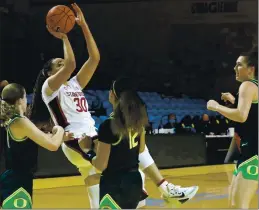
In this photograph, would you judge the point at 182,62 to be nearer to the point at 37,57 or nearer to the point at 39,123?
the point at 37,57

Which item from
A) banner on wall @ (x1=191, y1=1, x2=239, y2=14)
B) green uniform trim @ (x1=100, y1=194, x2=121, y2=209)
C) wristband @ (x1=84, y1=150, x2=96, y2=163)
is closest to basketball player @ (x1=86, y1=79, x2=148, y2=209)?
green uniform trim @ (x1=100, y1=194, x2=121, y2=209)

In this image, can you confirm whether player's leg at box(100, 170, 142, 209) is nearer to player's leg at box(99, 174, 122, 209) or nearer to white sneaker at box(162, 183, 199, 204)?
player's leg at box(99, 174, 122, 209)

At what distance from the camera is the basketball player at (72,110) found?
409cm

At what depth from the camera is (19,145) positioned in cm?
320

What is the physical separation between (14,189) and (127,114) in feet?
2.94

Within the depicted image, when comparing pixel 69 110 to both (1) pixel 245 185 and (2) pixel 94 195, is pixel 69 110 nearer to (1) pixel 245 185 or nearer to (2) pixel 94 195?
(2) pixel 94 195

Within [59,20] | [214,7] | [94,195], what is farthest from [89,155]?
[214,7]

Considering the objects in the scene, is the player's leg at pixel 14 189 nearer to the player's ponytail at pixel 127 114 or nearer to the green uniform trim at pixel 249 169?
the player's ponytail at pixel 127 114

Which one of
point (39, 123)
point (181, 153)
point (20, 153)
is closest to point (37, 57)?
point (181, 153)

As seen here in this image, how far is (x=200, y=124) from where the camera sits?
8.52 m

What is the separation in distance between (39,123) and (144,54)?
6261mm

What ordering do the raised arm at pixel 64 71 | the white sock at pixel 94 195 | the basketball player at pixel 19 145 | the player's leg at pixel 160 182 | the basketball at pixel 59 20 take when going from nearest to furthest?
the basketball player at pixel 19 145 → the player's leg at pixel 160 182 → the white sock at pixel 94 195 → the raised arm at pixel 64 71 → the basketball at pixel 59 20

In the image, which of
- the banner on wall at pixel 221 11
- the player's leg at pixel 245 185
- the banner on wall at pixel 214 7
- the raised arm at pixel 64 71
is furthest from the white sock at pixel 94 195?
the banner on wall at pixel 214 7

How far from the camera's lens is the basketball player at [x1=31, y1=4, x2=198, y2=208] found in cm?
409
